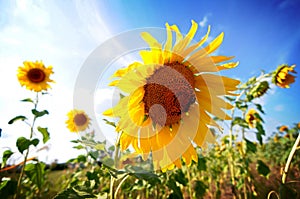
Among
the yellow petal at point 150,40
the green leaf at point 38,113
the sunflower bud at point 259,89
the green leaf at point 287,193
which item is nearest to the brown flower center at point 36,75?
the green leaf at point 38,113

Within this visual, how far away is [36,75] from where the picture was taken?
160 inches

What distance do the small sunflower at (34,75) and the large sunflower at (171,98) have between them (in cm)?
312

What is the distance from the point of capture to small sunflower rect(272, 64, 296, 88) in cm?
309

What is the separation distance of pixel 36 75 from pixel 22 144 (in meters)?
2.23

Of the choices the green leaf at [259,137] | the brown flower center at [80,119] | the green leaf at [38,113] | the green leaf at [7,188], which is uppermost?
the brown flower center at [80,119]

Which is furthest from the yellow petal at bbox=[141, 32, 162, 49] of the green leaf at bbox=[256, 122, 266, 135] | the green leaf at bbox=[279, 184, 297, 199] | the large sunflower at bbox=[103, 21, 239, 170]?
the green leaf at bbox=[256, 122, 266, 135]

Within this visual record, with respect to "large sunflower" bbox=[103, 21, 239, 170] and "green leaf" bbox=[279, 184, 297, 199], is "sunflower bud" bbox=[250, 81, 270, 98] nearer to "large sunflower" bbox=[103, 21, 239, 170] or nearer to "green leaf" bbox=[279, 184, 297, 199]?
"large sunflower" bbox=[103, 21, 239, 170]

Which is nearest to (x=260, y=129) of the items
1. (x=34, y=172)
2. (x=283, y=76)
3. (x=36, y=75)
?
(x=283, y=76)

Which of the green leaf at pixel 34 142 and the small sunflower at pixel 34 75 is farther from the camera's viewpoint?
the small sunflower at pixel 34 75

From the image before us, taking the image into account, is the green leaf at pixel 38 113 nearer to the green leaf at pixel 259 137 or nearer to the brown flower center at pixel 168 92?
the brown flower center at pixel 168 92

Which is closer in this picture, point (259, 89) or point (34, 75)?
point (259, 89)

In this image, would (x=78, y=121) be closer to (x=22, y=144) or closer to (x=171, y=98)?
(x=22, y=144)

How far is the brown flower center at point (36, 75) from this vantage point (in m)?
4.02

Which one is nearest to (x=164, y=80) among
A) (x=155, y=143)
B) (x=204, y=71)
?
(x=204, y=71)
